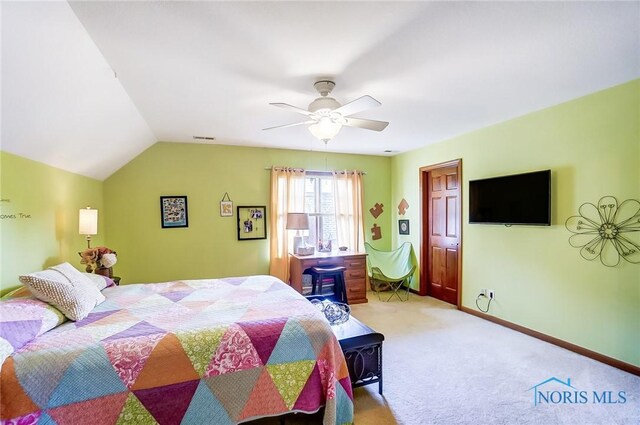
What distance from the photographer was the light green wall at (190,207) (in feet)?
12.9

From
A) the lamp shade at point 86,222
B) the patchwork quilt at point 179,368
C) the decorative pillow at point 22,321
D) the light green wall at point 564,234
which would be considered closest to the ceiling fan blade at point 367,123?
the patchwork quilt at point 179,368

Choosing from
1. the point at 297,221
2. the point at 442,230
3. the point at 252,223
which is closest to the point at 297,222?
the point at 297,221

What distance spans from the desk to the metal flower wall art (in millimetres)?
2539

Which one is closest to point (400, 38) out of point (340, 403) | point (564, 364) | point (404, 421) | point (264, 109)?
point (264, 109)

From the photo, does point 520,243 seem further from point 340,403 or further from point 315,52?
point 315,52

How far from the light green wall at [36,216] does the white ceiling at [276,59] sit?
0.45 feet

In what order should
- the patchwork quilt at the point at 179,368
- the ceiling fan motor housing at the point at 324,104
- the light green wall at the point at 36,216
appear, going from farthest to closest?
1. the ceiling fan motor housing at the point at 324,104
2. the light green wall at the point at 36,216
3. the patchwork quilt at the point at 179,368

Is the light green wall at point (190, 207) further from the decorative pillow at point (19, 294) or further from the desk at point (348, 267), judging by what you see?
the decorative pillow at point (19, 294)

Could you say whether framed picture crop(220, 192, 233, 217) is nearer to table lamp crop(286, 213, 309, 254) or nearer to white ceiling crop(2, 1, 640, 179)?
table lamp crop(286, 213, 309, 254)

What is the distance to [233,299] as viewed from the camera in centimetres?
229

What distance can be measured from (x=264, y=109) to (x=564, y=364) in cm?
361

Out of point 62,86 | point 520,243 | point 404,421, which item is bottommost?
Answer: point 404,421

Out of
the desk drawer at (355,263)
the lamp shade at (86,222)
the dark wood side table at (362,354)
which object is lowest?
the dark wood side table at (362,354)

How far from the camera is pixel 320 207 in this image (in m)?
4.89
